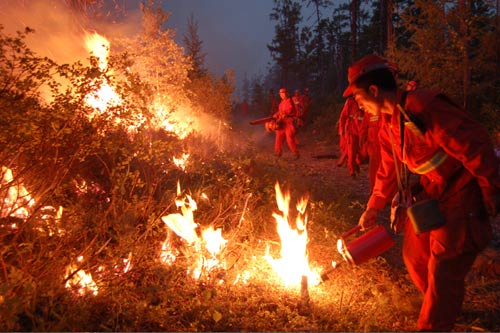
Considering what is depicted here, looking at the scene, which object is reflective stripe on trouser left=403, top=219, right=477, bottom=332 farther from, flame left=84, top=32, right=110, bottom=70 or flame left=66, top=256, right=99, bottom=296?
flame left=84, top=32, right=110, bottom=70

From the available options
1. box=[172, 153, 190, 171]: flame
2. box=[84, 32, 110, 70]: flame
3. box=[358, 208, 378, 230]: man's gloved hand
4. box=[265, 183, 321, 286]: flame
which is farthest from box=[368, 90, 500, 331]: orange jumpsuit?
box=[84, 32, 110, 70]: flame

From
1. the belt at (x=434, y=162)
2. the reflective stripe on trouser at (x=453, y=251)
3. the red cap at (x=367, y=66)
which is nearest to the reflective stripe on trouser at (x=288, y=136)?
the red cap at (x=367, y=66)

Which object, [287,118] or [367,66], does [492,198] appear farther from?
[287,118]

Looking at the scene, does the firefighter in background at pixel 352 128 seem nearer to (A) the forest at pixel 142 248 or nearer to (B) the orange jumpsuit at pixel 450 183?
(A) the forest at pixel 142 248

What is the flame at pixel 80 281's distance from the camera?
9.42 ft

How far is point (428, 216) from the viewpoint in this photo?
2467mm

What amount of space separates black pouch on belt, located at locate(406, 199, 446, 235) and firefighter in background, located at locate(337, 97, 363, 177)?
4983mm

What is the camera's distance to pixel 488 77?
45.9 feet

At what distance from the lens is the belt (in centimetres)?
248

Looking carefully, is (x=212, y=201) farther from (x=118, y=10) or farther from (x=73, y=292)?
(x=118, y=10)

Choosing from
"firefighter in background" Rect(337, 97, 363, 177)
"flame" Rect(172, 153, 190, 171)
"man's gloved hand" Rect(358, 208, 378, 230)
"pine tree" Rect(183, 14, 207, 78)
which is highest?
"pine tree" Rect(183, 14, 207, 78)

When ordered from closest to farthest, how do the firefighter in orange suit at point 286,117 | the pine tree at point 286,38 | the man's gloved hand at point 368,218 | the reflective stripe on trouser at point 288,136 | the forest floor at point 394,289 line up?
the forest floor at point 394,289 → the man's gloved hand at point 368,218 → the firefighter in orange suit at point 286,117 → the reflective stripe on trouser at point 288,136 → the pine tree at point 286,38

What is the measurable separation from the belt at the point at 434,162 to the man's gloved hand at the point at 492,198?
304mm

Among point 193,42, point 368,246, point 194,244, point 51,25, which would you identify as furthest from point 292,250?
point 193,42
